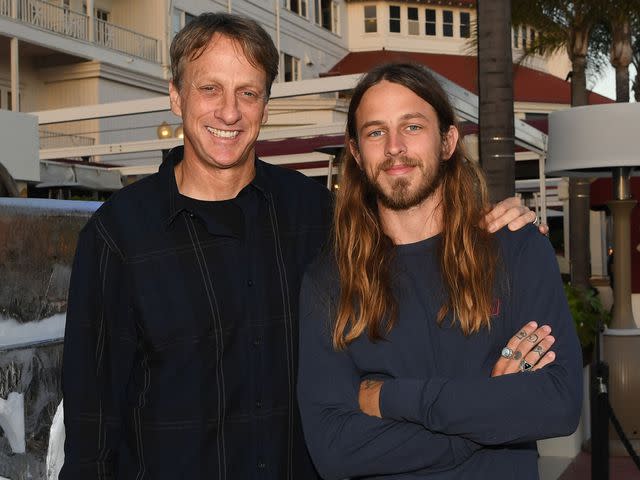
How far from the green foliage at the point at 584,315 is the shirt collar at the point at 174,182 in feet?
19.8

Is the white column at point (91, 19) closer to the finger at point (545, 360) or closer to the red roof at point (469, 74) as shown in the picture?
the red roof at point (469, 74)

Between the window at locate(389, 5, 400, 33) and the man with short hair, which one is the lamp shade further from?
the window at locate(389, 5, 400, 33)

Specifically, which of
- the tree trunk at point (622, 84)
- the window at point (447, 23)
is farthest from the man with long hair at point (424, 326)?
the window at point (447, 23)

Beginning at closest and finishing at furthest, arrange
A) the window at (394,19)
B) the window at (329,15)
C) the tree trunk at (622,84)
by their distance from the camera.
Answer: the tree trunk at (622,84) → the window at (329,15) → the window at (394,19)

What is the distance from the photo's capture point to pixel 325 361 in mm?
2488

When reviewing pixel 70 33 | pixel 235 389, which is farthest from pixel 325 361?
pixel 70 33

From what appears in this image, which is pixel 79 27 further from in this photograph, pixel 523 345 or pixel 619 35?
pixel 523 345

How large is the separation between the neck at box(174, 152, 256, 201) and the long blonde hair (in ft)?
1.05

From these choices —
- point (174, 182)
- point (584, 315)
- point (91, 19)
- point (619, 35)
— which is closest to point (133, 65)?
point (91, 19)

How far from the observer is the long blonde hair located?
246 cm

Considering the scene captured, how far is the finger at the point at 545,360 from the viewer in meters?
2.40

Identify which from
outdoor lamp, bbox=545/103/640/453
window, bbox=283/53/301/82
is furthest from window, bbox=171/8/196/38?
outdoor lamp, bbox=545/103/640/453

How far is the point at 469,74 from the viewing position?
4097 centimetres

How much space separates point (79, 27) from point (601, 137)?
20.9 metres
